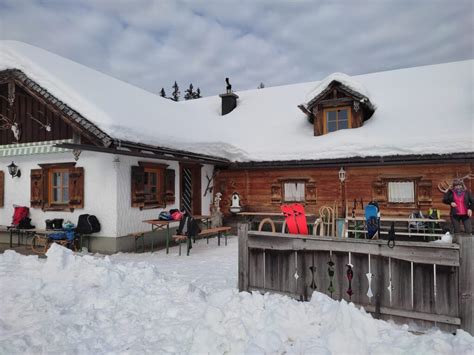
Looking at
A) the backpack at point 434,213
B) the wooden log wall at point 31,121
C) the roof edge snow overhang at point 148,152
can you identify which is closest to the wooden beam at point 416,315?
the roof edge snow overhang at point 148,152

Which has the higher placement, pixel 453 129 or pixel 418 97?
pixel 418 97

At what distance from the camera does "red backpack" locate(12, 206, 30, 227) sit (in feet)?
33.7

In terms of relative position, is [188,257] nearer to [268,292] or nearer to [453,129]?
[268,292]

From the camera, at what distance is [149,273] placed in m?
5.93

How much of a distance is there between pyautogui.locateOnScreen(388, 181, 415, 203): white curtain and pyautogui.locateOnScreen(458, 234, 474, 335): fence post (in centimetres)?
847

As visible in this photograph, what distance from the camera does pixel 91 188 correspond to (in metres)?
9.66

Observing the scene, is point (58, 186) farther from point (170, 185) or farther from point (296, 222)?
point (296, 222)

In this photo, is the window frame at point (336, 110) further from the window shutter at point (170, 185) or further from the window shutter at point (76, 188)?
the window shutter at point (76, 188)

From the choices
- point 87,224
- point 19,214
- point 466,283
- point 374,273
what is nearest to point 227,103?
point 87,224

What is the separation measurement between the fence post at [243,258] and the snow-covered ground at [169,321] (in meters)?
0.19

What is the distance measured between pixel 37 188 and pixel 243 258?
8.35 m

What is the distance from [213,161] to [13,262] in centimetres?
719

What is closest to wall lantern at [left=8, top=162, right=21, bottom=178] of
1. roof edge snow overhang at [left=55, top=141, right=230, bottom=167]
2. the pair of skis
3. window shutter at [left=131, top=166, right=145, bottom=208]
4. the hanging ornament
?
roof edge snow overhang at [left=55, top=141, right=230, bottom=167]

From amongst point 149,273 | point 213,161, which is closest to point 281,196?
point 213,161
